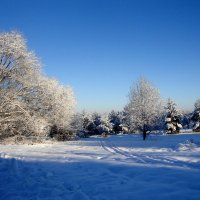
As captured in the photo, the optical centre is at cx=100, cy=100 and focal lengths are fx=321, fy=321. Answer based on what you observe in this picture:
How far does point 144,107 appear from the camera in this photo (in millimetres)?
43188

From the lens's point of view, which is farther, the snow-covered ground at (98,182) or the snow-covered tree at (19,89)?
the snow-covered tree at (19,89)

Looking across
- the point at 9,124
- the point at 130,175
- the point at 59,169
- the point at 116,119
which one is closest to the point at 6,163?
the point at 59,169

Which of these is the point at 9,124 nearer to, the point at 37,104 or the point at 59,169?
the point at 37,104

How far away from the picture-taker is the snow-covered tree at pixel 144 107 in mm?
42906

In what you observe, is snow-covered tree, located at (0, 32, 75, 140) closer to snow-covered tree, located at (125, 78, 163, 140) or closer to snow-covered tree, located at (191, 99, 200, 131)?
snow-covered tree, located at (125, 78, 163, 140)

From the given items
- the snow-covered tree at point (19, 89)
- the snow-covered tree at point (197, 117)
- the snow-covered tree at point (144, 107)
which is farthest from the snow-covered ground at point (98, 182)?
the snow-covered tree at point (197, 117)

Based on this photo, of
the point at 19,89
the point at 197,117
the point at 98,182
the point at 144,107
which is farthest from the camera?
the point at 197,117

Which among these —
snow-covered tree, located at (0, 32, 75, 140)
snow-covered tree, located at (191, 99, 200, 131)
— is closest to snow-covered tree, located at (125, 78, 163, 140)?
snow-covered tree, located at (0, 32, 75, 140)

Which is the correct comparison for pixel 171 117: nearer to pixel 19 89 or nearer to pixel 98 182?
pixel 19 89

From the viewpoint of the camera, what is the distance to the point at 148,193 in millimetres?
8273

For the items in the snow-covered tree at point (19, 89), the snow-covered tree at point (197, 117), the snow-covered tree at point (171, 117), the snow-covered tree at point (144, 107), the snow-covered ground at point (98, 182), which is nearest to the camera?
the snow-covered ground at point (98, 182)

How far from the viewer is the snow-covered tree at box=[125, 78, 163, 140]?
42.9 metres

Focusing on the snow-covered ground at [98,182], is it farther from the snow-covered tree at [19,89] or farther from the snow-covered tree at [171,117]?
the snow-covered tree at [171,117]

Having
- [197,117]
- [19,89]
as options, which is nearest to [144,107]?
[19,89]
